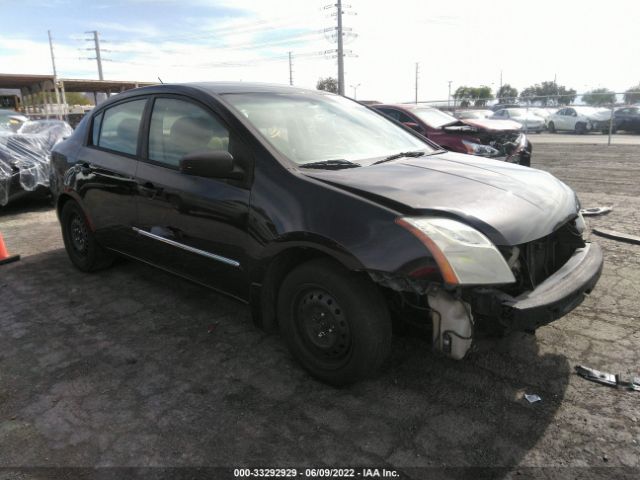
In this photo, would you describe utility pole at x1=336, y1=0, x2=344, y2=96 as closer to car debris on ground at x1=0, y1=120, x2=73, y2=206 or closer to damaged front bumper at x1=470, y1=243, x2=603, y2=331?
car debris on ground at x1=0, y1=120, x2=73, y2=206

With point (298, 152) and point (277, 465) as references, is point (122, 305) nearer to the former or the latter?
point (298, 152)

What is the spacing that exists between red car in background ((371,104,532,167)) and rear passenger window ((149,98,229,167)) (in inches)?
200

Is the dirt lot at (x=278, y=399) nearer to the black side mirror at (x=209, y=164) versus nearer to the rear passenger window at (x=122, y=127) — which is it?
the black side mirror at (x=209, y=164)

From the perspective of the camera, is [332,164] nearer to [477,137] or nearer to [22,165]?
[477,137]

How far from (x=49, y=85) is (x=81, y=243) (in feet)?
95.3

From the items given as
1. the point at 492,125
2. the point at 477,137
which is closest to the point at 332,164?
the point at 477,137

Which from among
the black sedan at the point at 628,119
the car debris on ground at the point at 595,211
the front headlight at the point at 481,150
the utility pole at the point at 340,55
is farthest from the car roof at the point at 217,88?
the utility pole at the point at 340,55

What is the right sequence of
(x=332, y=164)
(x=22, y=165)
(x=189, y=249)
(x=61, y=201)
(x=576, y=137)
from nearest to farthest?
(x=332, y=164) → (x=189, y=249) → (x=61, y=201) → (x=22, y=165) → (x=576, y=137)

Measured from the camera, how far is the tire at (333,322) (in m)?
2.43

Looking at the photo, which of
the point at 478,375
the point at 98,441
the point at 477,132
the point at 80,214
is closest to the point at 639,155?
the point at 477,132

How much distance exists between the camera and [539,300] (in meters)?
2.29

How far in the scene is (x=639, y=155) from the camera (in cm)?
1243

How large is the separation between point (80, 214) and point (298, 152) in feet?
8.60

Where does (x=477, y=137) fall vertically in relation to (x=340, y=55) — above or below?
below
